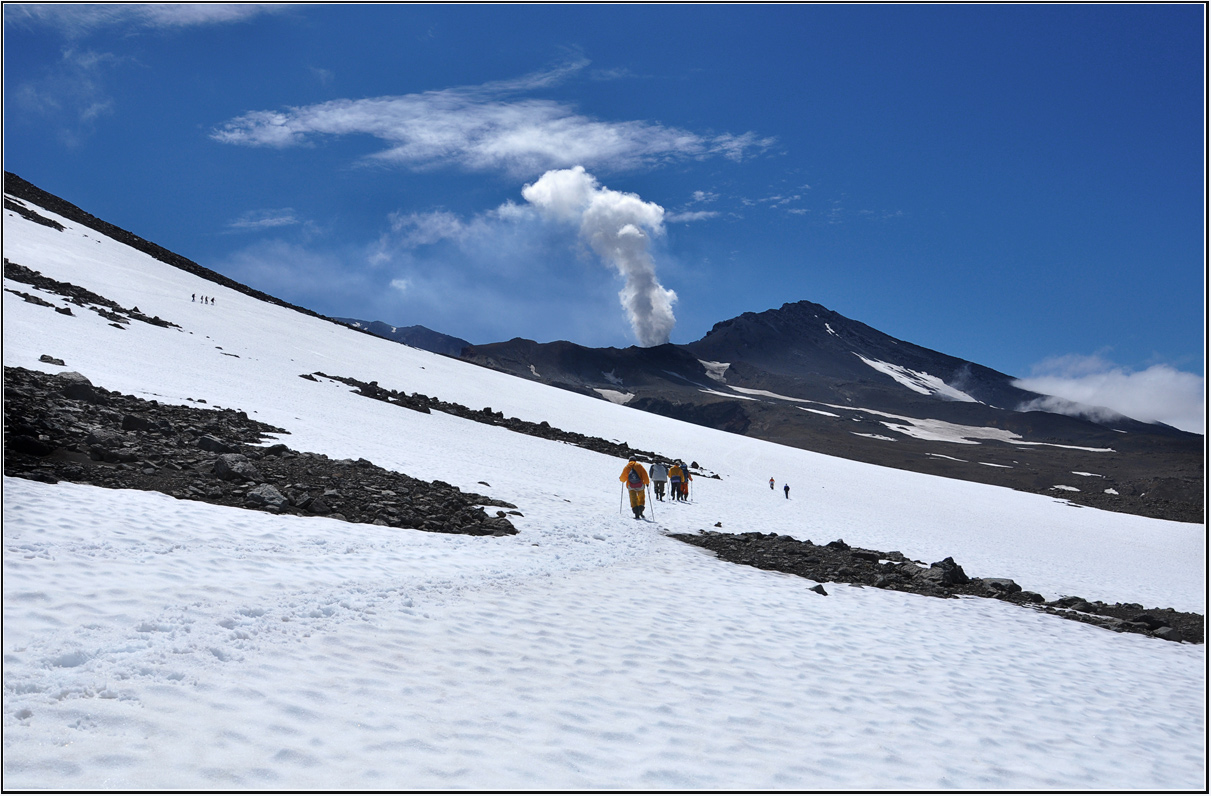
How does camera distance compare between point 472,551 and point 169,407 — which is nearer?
point 472,551

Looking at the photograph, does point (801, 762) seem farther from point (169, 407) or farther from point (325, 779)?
point (169, 407)

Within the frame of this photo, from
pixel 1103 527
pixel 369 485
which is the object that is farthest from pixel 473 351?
pixel 369 485

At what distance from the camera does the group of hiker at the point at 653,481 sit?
61.6 feet

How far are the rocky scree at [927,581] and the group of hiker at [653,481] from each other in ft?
7.35

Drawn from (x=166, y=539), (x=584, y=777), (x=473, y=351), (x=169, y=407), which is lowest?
(x=584, y=777)

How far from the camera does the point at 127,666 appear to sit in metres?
4.93

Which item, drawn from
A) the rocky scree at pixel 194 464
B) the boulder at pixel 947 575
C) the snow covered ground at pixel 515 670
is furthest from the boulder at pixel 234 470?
the boulder at pixel 947 575

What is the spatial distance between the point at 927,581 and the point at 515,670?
37.3 ft

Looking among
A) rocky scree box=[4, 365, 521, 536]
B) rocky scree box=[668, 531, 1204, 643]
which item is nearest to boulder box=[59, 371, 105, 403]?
rocky scree box=[4, 365, 521, 536]

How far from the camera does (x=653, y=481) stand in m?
22.7

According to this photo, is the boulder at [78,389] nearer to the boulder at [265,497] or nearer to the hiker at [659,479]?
the boulder at [265,497]

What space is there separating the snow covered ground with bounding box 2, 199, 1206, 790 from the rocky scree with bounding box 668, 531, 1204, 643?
0.73 m

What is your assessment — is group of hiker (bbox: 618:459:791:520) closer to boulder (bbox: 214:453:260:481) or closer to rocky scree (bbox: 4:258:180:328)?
boulder (bbox: 214:453:260:481)

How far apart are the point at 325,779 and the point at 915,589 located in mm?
12753
